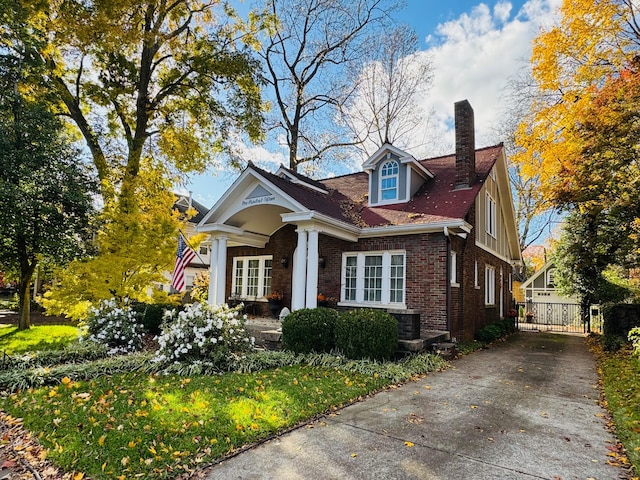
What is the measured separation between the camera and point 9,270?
1396 centimetres

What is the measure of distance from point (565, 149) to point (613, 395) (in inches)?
391

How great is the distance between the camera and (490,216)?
14.7 metres

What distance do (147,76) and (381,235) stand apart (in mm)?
11375

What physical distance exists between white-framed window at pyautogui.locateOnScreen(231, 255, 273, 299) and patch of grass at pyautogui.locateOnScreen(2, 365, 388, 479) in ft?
25.0

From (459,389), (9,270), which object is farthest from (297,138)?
(459,389)

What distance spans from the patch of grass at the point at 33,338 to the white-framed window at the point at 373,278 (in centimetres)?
771

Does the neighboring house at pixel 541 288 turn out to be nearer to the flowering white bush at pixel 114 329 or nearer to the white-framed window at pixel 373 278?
the white-framed window at pixel 373 278

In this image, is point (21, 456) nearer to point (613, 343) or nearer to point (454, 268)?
point (454, 268)

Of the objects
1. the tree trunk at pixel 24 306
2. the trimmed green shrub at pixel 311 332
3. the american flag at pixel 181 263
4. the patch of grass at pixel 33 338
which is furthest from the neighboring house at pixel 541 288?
the tree trunk at pixel 24 306

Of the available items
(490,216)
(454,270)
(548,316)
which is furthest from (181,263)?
(548,316)

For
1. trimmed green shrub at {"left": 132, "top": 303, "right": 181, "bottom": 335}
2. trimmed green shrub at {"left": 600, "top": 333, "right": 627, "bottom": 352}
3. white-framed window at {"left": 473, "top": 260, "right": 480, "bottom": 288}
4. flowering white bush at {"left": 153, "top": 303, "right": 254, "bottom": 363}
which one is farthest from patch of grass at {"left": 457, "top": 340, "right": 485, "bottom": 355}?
trimmed green shrub at {"left": 132, "top": 303, "right": 181, "bottom": 335}

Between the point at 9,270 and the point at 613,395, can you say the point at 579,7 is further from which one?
the point at 9,270

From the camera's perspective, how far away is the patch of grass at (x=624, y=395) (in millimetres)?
4363

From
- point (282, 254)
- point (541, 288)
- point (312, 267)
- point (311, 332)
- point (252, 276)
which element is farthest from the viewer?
point (541, 288)
